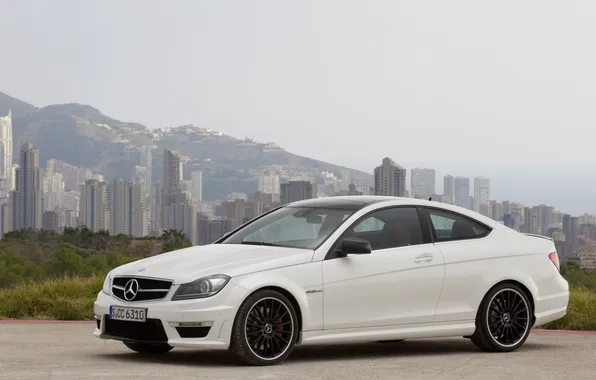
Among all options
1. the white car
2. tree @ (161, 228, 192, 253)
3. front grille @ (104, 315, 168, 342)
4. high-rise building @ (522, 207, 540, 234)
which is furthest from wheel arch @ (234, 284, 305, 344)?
high-rise building @ (522, 207, 540, 234)

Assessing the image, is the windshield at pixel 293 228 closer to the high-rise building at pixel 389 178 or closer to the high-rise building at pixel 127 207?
the high-rise building at pixel 389 178

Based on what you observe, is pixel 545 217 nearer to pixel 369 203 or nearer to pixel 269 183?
pixel 269 183

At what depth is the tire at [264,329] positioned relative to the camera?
9.12 metres

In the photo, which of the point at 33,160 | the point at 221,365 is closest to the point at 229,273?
the point at 221,365

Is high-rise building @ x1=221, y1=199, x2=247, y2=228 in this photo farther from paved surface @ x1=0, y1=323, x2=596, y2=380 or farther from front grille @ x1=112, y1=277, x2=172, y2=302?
front grille @ x1=112, y1=277, x2=172, y2=302

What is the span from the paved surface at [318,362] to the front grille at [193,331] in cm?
28

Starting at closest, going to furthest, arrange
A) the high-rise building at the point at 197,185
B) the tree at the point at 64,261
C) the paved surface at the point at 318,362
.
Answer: the paved surface at the point at 318,362, the tree at the point at 64,261, the high-rise building at the point at 197,185

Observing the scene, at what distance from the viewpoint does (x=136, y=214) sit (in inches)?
5423

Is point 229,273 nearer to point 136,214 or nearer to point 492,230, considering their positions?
point 492,230

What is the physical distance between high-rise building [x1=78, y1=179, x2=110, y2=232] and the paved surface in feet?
410

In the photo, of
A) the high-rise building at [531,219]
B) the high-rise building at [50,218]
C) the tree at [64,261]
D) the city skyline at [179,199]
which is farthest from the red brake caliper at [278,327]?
the high-rise building at [50,218]

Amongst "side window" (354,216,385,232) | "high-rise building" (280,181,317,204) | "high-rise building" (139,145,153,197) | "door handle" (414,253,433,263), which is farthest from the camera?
"high-rise building" (139,145,153,197)

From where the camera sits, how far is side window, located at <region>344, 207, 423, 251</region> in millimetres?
10273

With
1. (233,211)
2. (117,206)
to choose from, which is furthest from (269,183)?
(233,211)
